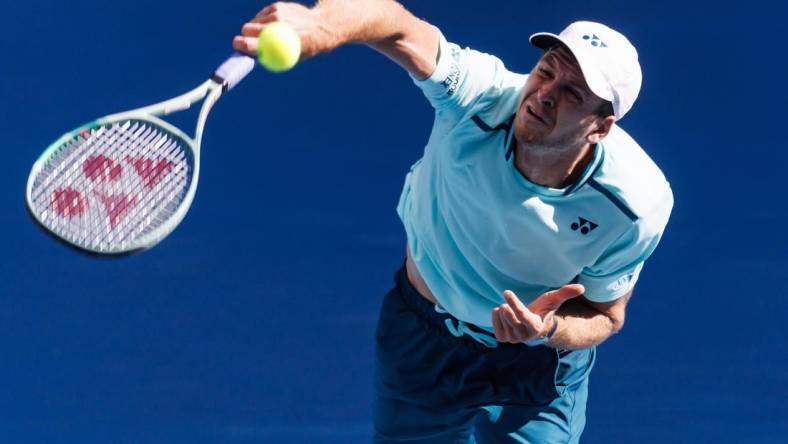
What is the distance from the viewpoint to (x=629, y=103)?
14.6 ft

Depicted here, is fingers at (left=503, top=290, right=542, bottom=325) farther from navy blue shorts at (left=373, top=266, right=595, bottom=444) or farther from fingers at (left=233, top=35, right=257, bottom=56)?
fingers at (left=233, top=35, right=257, bottom=56)

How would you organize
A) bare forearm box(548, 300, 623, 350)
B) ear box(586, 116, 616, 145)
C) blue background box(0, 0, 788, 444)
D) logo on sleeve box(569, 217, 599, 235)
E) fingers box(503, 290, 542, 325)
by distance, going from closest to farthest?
1. fingers box(503, 290, 542, 325)
2. ear box(586, 116, 616, 145)
3. logo on sleeve box(569, 217, 599, 235)
4. bare forearm box(548, 300, 623, 350)
5. blue background box(0, 0, 788, 444)

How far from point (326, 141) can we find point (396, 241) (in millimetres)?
519

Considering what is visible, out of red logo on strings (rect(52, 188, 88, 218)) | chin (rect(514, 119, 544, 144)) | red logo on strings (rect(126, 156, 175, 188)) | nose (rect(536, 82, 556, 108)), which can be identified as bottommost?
red logo on strings (rect(52, 188, 88, 218))

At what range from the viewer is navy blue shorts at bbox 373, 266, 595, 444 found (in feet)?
16.2

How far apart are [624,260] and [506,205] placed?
1.33ft

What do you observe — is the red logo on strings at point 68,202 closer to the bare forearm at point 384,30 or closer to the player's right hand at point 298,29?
the player's right hand at point 298,29

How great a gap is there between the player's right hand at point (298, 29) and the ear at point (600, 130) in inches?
34.6

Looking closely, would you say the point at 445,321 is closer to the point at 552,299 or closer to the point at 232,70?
the point at 552,299

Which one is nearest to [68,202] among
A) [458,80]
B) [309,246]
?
[458,80]

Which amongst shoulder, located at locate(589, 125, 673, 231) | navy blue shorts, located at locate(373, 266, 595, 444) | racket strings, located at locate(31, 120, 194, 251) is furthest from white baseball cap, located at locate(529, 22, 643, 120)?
racket strings, located at locate(31, 120, 194, 251)

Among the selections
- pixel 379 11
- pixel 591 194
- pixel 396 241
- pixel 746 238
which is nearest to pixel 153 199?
pixel 379 11

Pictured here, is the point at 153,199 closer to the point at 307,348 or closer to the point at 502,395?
the point at 502,395

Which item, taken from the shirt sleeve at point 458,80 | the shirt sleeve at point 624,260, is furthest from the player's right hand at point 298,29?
the shirt sleeve at point 624,260
